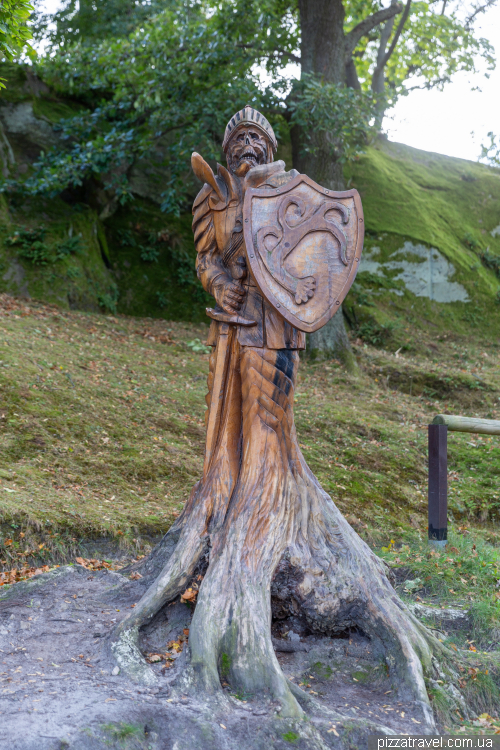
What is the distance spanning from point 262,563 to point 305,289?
156 centimetres

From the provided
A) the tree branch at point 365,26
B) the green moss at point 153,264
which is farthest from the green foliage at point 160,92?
the tree branch at point 365,26

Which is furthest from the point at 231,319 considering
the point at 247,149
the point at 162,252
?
the point at 162,252

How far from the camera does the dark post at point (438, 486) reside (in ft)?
19.9

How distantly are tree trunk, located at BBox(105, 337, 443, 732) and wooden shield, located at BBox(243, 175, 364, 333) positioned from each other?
436mm

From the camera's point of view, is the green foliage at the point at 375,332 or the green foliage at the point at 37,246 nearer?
the green foliage at the point at 37,246

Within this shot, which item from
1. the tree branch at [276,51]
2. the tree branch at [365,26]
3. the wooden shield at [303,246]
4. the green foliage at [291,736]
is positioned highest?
the tree branch at [365,26]

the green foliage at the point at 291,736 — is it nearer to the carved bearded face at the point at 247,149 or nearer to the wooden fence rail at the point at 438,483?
the carved bearded face at the point at 247,149

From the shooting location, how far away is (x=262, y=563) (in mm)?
3672

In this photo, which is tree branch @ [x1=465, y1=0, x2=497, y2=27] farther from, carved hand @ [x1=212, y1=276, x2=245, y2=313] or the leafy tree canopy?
carved hand @ [x1=212, y1=276, x2=245, y2=313]

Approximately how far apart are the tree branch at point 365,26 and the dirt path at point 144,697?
36.5 feet

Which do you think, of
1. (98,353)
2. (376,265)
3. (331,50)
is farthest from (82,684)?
(376,265)

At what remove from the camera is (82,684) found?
10.4 ft

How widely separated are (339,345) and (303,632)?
7.67 m

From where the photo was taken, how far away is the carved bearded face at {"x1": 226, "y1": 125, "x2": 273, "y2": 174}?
4.07 meters
